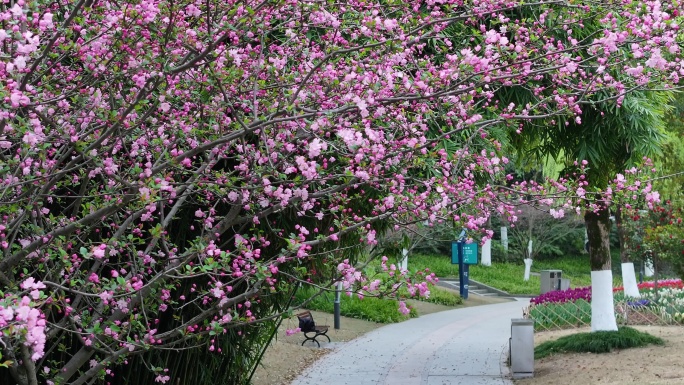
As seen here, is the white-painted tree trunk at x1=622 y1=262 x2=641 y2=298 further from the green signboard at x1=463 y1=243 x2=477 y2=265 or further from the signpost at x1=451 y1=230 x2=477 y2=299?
the green signboard at x1=463 y1=243 x2=477 y2=265

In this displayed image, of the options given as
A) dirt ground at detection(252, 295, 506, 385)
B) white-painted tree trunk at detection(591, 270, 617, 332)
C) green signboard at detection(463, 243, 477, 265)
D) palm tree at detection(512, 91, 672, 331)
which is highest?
palm tree at detection(512, 91, 672, 331)

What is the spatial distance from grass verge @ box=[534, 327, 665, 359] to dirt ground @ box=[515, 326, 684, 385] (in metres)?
0.13

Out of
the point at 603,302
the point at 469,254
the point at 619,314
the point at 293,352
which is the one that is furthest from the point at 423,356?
Answer: the point at 469,254

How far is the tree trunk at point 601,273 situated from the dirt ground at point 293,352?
4.58 m

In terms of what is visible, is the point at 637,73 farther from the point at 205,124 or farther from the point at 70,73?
the point at 70,73

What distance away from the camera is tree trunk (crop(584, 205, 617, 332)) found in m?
13.5

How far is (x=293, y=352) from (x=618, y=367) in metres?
5.83

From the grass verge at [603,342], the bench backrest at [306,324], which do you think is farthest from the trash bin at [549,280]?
the grass verge at [603,342]

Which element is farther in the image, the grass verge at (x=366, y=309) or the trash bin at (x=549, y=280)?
the trash bin at (x=549, y=280)

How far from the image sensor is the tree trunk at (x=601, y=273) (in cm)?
1345

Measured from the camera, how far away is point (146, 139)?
5.36 metres

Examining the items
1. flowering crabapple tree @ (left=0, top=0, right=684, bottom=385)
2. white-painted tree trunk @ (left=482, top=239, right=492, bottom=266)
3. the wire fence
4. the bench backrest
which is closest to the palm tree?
flowering crabapple tree @ (left=0, top=0, right=684, bottom=385)

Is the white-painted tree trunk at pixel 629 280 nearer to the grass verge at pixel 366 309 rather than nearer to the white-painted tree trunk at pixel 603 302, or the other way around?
the grass verge at pixel 366 309

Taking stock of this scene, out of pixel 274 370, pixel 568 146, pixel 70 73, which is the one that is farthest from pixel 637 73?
pixel 274 370
